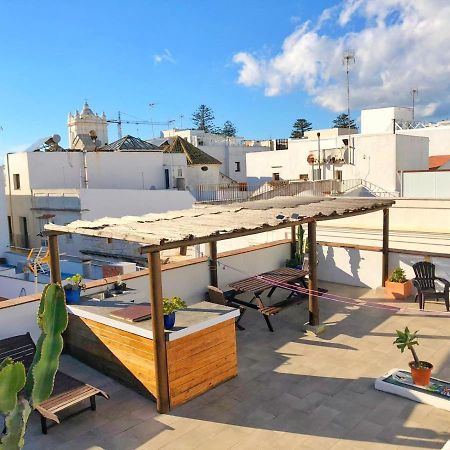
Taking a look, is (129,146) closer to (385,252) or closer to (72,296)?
(385,252)

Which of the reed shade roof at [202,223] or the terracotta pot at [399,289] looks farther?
the terracotta pot at [399,289]

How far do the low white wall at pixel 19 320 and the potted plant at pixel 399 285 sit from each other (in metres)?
7.75

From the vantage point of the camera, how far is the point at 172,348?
6.12m

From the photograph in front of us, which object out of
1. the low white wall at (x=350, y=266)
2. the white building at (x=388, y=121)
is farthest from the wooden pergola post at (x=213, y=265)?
the white building at (x=388, y=121)

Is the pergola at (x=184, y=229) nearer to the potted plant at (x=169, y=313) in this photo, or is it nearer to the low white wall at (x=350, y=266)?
the potted plant at (x=169, y=313)

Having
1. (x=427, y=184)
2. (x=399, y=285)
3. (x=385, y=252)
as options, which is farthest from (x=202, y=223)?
(x=427, y=184)

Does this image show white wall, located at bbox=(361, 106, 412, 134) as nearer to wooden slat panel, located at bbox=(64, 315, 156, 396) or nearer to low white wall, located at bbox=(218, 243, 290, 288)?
low white wall, located at bbox=(218, 243, 290, 288)

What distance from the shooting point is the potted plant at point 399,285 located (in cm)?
1067

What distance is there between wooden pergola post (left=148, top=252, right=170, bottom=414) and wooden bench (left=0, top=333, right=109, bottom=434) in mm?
702

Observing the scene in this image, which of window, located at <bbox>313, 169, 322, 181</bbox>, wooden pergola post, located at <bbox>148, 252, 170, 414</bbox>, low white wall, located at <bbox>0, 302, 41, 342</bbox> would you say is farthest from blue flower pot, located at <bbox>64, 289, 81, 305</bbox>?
window, located at <bbox>313, 169, 322, 181</bbox>

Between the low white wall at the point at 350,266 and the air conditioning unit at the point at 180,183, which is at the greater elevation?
the air conditioning unit at the point at 180,183

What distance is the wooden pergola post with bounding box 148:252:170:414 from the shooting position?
5.89m

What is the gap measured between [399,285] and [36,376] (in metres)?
8.93

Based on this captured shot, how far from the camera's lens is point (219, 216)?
8477mm
